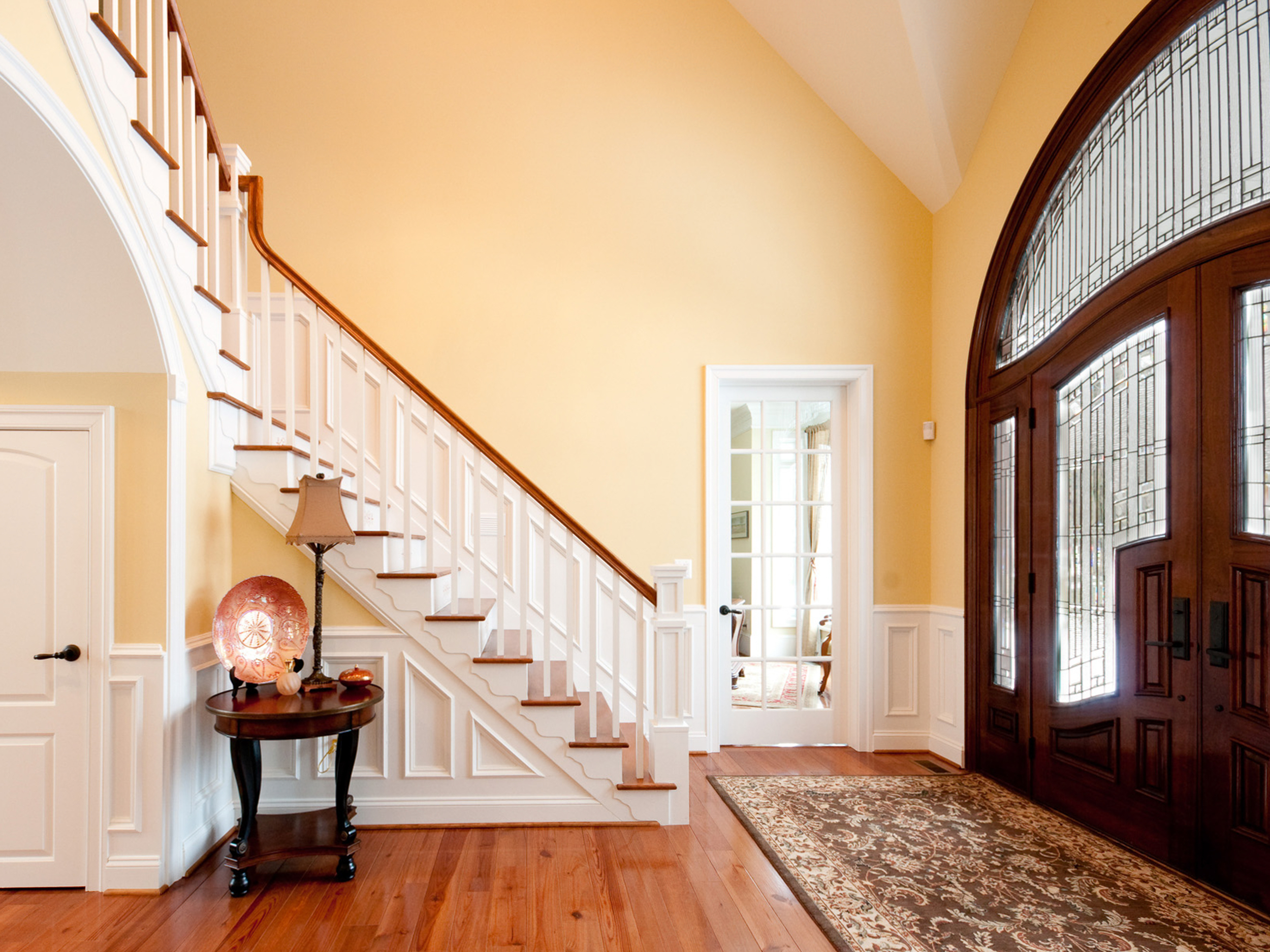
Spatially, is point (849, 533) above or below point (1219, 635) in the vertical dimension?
above

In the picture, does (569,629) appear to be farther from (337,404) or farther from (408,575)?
(337,404)

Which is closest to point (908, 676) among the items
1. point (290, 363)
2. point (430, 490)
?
point (430, 490)

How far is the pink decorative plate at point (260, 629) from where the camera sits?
10.8 feet

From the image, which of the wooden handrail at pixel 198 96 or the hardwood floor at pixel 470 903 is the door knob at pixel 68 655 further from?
the wooden handrail at pixel 198 96

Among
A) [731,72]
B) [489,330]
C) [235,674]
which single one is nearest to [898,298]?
[731,72]

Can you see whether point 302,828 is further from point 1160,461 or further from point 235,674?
point 1160,461

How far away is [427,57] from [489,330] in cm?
176

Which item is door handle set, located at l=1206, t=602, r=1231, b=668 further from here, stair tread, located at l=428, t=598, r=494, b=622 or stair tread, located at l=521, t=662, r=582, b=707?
stair tread, located at l=428, t=598, r=494, b=622

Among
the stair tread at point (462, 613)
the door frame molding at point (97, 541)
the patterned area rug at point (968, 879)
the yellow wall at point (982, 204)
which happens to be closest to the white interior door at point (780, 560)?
the yellow wall at point (982, 204)

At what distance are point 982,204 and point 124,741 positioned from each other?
4.99m

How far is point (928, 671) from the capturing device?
5109 millimetres

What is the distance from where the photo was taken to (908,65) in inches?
176

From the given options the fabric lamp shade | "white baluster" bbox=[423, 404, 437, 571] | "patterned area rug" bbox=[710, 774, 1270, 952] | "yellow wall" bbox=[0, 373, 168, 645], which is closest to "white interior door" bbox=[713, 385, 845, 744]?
"patterned area rug" bbox=[710, 774, 1270, 952]

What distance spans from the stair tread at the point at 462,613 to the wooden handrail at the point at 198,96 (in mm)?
2092
